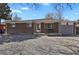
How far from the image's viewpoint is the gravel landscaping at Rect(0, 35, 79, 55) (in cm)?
3547

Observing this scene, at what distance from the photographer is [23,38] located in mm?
35500

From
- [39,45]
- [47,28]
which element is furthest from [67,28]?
[39,45]

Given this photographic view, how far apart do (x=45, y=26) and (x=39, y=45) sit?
57 cm

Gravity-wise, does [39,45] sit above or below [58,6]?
below

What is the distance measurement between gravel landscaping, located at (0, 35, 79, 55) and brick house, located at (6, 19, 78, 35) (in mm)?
175

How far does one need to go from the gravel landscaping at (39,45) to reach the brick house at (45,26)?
175 millimetres

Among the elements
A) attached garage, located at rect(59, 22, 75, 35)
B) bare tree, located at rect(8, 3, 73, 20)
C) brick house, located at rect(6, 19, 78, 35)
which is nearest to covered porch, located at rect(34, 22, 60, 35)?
brick house, located at rect(6, 19, 78, 35)

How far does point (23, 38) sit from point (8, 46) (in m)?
0.48

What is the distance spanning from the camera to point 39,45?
3553cm

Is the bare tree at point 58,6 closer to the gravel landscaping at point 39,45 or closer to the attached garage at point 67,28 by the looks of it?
the attached garage at point 67,28

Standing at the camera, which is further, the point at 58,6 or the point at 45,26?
the point at 45,26

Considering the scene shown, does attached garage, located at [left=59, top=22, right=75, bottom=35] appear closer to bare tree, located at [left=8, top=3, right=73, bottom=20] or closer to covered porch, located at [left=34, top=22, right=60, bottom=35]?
covered porch, located at [left=34, top=22, right=60, bottom=35]

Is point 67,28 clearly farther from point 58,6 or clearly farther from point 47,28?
point 58,6

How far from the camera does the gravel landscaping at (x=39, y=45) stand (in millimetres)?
35469
